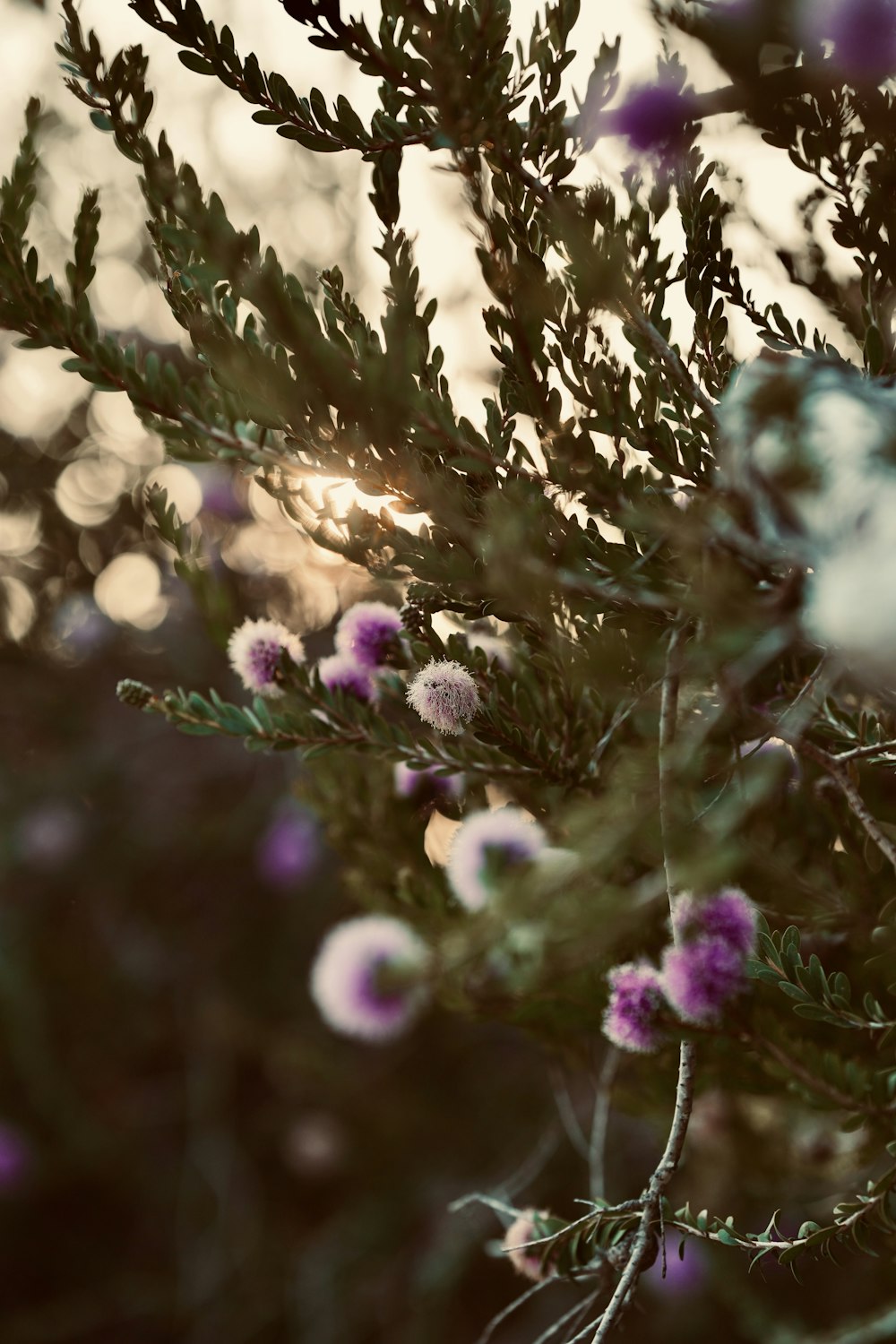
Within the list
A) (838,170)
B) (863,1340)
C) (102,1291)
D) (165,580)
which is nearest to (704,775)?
(838,170)

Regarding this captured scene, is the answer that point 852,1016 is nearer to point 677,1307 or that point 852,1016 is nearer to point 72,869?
point 677,1307

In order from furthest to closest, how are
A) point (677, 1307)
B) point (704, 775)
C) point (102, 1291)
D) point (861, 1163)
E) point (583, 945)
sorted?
1. point (102, 1291)
2. point (677, 1307)
3. point (861, 1163)
4. point (704, 775)
5. point (583, 945)

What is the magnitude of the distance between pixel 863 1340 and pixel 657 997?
1.93 ft

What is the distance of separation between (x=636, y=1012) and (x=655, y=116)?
60 cm

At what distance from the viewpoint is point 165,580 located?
2301mm

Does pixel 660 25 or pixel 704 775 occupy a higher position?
pixel 660 25

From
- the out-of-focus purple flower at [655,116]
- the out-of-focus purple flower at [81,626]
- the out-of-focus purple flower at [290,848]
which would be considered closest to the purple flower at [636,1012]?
the out-of-focus purple flower at [655,116]

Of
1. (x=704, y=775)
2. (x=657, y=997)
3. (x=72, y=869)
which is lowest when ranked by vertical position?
(x=72, y=869)

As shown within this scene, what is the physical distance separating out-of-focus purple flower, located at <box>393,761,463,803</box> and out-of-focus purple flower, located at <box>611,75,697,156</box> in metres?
0.55

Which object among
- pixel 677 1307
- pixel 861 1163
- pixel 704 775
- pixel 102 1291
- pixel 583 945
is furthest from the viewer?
pixel 102 1291

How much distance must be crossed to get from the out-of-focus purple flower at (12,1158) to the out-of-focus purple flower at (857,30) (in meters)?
2.43

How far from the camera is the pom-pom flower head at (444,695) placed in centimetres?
58

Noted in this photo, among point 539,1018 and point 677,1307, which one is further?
point 677,1307

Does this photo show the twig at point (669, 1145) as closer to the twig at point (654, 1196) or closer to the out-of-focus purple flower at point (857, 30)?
the twig at point (654, 1196)
